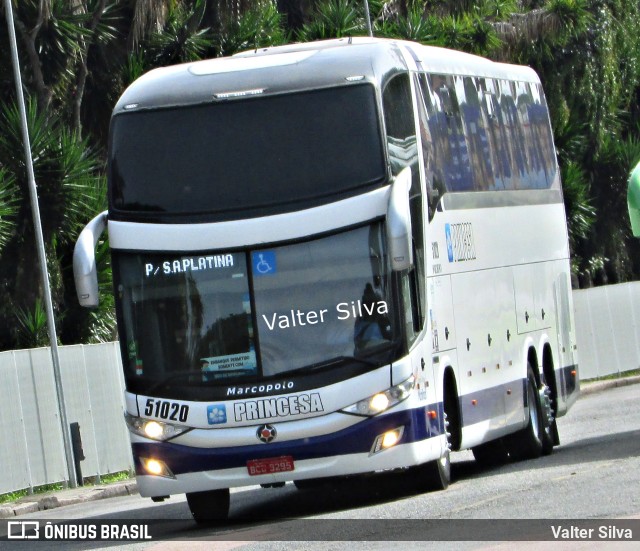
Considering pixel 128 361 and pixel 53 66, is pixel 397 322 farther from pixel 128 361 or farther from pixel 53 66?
pixel 53 66

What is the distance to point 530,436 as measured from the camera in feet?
60.3

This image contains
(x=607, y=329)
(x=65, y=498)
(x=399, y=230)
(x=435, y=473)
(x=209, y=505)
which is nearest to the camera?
(x=399, y=230)

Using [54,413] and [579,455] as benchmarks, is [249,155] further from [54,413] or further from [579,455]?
[54,413]

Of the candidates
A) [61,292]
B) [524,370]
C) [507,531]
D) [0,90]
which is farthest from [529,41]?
[507,531]

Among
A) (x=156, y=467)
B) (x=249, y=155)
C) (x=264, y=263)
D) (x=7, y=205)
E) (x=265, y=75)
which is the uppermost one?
(x=265, y=75)

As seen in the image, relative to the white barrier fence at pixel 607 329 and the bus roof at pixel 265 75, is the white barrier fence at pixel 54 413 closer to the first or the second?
the bus roof at pixel 265 75

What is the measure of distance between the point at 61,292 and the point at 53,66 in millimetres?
4865

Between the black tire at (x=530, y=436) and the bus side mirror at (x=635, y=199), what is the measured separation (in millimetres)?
1988

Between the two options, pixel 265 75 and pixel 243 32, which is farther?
pixel 243 32

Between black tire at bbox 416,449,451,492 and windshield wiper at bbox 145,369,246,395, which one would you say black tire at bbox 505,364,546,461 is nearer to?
black tire at bbox 416,449,451,492

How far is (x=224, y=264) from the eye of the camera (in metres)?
13.6

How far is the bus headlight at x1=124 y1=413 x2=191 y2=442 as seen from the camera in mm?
13633

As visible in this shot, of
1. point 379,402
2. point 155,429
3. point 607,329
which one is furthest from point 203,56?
point 379,402

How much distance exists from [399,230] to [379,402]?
1.44 m
